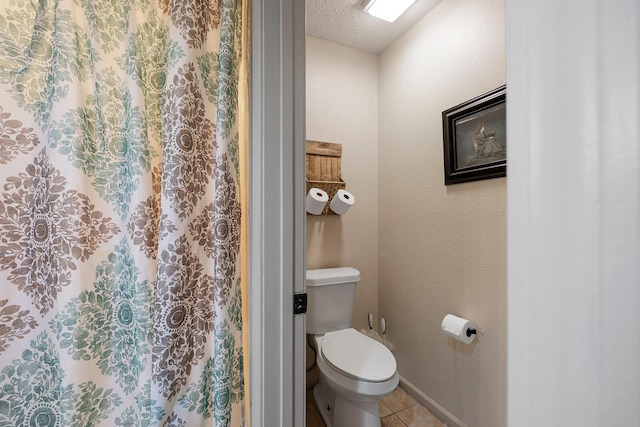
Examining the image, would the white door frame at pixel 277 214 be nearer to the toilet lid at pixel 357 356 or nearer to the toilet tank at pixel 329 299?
the toilet lid at pixel 357 356

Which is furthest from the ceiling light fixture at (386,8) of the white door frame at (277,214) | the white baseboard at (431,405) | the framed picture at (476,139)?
the white baseboard at (431,405)

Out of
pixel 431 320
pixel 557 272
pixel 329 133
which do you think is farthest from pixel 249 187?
pixel 431 320

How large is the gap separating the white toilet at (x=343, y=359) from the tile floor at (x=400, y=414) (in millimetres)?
60

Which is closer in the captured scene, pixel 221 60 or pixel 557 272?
pixel 557 272

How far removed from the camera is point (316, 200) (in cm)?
175

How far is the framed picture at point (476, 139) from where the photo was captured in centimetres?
133

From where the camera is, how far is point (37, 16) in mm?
754

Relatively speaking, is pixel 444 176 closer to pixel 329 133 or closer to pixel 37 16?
pixel 329 133

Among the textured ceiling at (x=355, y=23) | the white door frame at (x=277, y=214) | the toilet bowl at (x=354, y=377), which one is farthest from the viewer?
the textured ceiling at (x=355, y=23)

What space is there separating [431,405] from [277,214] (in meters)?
1.61

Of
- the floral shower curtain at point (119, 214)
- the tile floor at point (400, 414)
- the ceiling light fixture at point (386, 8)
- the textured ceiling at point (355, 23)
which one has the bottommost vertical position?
the tile floor at point (400, 414)

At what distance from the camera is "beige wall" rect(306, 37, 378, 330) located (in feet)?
6.35

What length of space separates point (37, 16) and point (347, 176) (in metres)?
1.65

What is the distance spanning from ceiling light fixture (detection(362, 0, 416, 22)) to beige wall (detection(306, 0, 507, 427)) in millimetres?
188
